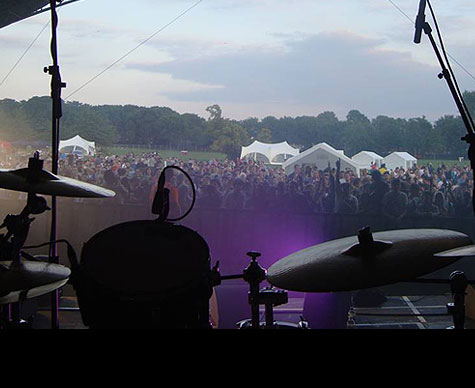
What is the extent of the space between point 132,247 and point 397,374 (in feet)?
2.20

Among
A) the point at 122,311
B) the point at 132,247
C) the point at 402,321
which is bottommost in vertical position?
the point at 402,321

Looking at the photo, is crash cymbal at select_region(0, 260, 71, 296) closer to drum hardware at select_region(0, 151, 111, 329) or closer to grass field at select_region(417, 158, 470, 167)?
drum hardware at select_region(0, 151, 111, 329)

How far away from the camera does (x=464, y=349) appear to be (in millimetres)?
695

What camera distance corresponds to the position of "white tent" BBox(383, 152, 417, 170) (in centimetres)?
759

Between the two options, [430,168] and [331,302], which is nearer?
[331,302]

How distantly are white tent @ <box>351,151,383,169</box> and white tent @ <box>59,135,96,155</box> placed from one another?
3487 mm

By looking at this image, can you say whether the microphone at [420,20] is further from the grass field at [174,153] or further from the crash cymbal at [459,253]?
the grass field at [174,153]

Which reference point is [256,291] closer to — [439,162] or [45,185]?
[45,185]

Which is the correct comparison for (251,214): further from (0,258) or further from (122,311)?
(122,311)

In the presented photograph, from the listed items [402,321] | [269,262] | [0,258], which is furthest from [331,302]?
[269,262]

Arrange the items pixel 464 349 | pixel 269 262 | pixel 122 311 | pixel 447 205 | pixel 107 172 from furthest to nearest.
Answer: pixel 107 172
pixel 447 205
pixel 269 262
pixel 122 311
pixel 464 349

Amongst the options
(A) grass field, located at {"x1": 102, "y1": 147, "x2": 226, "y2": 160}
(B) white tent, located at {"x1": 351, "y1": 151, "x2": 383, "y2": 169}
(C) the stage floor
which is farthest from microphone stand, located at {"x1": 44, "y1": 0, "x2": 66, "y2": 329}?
(B) white tent, located at {"x1": 351, "y1": 151, "x2": 383, "y2": 169}

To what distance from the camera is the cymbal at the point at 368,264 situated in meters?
1.10

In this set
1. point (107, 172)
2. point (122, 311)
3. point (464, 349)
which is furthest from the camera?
point (107, 172)
